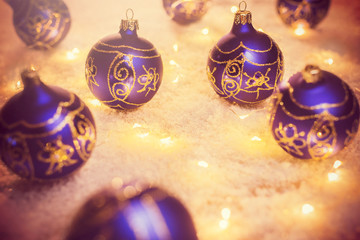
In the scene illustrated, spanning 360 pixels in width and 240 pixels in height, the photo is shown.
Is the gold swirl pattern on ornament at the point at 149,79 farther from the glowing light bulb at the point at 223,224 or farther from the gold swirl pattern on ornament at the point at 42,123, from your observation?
the glowing light bulb at the point at 223,224

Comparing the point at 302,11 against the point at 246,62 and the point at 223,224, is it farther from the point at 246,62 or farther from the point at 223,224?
the point at 223,224

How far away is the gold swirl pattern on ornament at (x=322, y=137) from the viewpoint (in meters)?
1.78

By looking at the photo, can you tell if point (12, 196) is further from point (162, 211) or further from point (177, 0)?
point (177, 0)

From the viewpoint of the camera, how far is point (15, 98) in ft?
5.58

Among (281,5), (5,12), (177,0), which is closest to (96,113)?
A: (177,0)

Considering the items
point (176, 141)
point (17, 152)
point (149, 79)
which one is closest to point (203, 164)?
point (176, 141)

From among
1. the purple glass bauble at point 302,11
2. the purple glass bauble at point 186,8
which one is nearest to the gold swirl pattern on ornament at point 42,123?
the purple glass bauble at point 186,8

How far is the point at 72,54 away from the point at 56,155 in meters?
2.11

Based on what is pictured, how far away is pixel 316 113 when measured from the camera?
5.80 ft

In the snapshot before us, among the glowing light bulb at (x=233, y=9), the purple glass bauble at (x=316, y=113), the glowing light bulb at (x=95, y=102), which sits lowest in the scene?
the glowing light bulb at (x=233, y=9)

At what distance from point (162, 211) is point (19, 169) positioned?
98cm

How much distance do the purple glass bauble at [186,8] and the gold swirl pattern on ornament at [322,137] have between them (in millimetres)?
2484

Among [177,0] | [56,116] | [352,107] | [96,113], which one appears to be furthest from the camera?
[177,0]

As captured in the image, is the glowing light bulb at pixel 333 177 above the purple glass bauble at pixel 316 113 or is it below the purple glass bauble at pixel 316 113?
below
